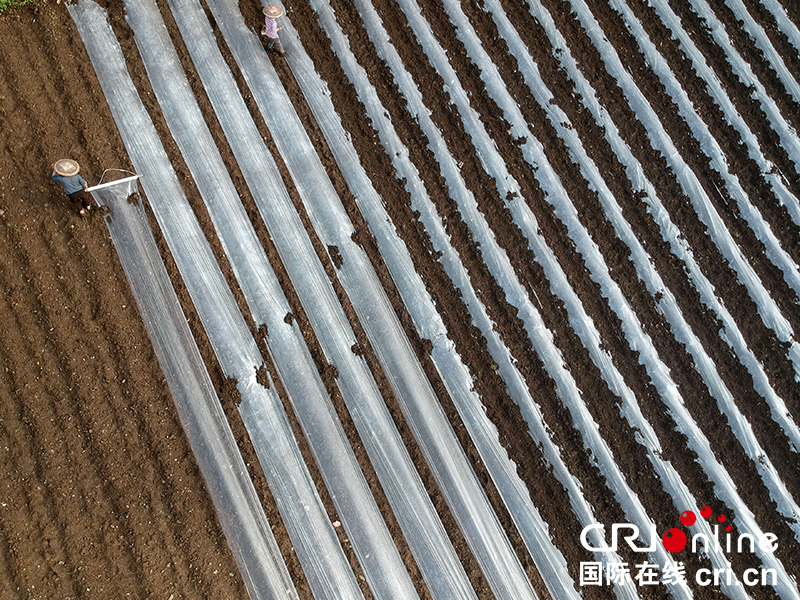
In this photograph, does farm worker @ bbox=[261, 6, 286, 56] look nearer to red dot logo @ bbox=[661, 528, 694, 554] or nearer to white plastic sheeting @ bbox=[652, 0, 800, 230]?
white plastic sheeting @ bbox=[652, 0, 800, 230]

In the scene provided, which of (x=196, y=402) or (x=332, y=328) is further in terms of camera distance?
(x=332, y=328)

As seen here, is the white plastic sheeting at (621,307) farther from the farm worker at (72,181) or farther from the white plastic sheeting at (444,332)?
the farm worker at (72,181)

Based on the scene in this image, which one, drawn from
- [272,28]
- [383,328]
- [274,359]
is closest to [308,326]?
[274,359]

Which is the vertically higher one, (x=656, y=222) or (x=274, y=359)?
(x=274, y=359)

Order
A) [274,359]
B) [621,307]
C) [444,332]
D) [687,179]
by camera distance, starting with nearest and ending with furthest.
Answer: [274,359] → [444,332] → [621,307] → [687,179]

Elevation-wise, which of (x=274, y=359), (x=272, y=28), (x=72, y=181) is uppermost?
(x=272, y=28)

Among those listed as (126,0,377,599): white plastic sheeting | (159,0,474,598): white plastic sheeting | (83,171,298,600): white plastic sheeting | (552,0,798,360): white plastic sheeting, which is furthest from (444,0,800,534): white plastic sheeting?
(83,171,298,600): white plastic sheeting

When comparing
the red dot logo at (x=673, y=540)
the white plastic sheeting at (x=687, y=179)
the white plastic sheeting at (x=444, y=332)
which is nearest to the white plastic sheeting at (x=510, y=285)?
the red dot logo at (x=673, y=540)

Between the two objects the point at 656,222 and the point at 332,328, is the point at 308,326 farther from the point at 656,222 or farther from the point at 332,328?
the point at 656,222
